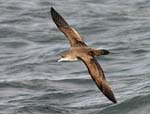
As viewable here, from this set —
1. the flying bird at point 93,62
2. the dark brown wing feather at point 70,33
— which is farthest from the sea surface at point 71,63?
the flying bird at point 93,62

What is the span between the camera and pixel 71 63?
17766 mm

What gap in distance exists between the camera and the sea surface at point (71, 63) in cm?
1445

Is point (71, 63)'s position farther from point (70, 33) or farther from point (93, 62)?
point (93, 62)

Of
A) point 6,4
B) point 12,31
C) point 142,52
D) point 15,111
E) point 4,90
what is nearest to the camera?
point 15,111

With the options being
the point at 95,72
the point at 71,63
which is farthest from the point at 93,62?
the point at 71,63

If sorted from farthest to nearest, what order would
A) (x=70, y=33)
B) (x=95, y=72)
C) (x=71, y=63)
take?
(x=71, y=63), (x=70, y=33), (x=95, y=72)

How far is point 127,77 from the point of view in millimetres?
16203

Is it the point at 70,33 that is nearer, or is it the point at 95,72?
the point at 95,72

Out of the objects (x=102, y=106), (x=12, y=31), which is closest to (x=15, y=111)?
(x=102, y=106)

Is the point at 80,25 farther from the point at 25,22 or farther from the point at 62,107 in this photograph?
the point at 62,107

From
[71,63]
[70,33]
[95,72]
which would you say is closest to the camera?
[95,72]

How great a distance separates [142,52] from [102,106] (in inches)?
165

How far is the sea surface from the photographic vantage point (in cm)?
1445

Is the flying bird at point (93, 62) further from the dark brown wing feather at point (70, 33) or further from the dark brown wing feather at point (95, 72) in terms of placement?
the dark brown wing feather at point (70, 33)
